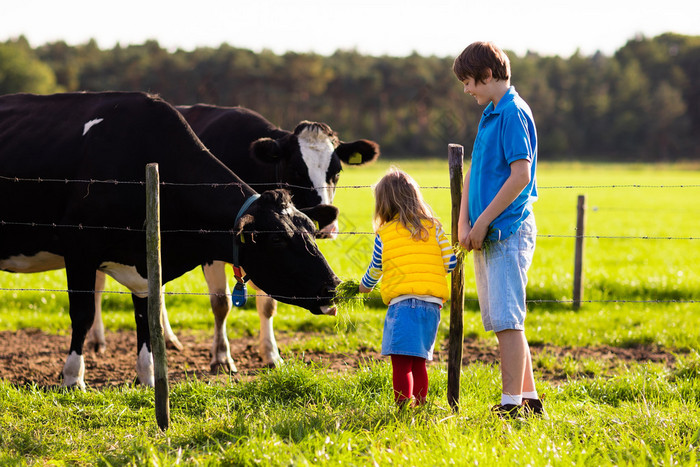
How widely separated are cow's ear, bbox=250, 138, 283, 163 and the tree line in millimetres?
61603

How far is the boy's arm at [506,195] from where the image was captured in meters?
4.06

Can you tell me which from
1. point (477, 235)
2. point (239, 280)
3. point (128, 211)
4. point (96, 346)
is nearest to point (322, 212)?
point (239, 280)

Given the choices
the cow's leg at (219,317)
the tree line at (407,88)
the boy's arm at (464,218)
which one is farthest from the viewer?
the tree line at (407,88)

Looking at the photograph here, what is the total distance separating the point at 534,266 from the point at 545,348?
616 cm

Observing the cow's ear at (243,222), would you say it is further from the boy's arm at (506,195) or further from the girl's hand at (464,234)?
the boy's arm at (506,195)

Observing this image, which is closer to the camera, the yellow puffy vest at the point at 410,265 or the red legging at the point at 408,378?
the yellow puffy vest at the point at 410,265

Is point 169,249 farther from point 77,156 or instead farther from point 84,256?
point 77,156

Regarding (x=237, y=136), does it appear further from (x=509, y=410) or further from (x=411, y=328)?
(x=509, y=410)

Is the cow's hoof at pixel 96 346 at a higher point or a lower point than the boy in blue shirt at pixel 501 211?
lower

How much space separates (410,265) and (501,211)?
0.67 m

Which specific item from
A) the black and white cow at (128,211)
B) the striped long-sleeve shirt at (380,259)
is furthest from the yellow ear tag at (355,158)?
the striped long-sleeve shirt at (380,259)

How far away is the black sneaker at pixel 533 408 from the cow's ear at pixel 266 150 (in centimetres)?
413

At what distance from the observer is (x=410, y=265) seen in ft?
14.2

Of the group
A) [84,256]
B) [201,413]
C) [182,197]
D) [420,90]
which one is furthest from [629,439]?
[420,90]
